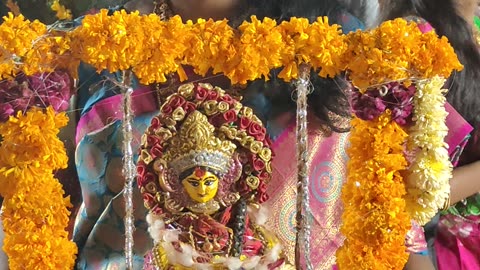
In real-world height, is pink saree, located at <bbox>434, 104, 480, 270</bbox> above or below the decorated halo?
below

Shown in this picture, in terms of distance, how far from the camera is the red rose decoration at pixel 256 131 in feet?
1.96

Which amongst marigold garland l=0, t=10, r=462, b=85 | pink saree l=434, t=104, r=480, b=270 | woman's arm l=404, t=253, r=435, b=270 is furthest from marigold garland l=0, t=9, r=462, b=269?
pink saree l=434, t=104, r=480, b=270

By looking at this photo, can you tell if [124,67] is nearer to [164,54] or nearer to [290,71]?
[164,54]

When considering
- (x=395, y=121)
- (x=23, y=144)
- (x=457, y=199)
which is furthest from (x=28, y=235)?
(x=457, y=199)

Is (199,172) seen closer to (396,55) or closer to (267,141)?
(267,141)

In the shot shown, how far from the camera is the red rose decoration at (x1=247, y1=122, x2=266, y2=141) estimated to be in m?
0.60

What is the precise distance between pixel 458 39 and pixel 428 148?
271 millimetres

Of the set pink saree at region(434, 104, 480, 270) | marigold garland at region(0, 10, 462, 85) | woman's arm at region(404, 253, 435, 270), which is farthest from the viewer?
pink saree at region(434, 104, 480, 270)

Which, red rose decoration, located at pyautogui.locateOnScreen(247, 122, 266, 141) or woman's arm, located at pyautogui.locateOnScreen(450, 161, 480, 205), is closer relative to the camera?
red rose decoration, located at pyautogui.locateOnScreen(247, 122, 266, 141)

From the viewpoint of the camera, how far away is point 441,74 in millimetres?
578

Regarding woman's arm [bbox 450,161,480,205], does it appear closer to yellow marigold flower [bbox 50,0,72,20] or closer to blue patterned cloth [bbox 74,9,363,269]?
blue patterned cloth [bbox 74,9,363,269]

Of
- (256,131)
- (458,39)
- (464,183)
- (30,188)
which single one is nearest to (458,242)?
(464,183)

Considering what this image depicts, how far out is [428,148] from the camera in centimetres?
59

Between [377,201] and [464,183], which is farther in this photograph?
[464,183]
